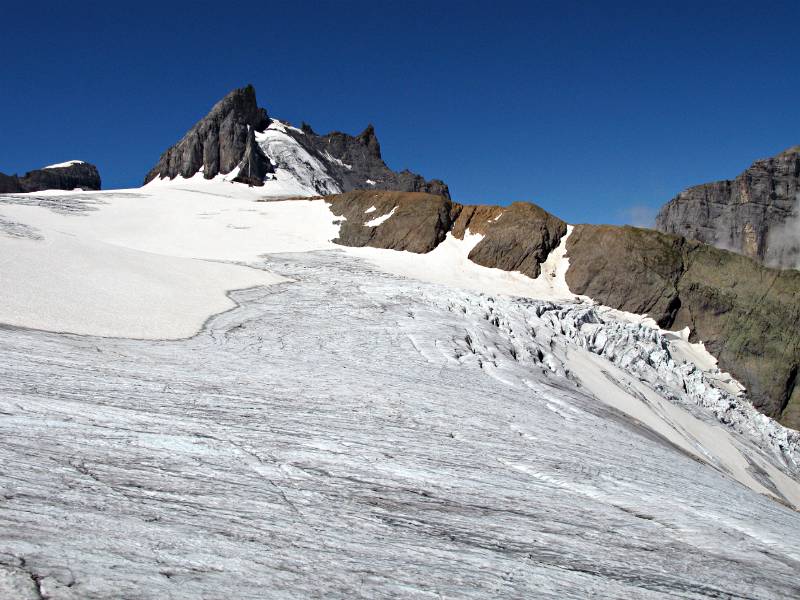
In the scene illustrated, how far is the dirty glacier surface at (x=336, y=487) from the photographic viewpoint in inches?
169

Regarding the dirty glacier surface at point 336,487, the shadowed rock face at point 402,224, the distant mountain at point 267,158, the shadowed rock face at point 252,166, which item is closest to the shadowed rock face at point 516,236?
the shadowed rock face at point 402,224

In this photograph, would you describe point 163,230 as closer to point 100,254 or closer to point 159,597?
point 100,254

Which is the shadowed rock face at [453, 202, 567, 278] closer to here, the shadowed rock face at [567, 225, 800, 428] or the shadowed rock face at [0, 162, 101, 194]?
the shadowed rock face at [567, 225, 800, 428]

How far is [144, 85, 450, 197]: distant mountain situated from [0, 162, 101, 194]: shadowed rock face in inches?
738

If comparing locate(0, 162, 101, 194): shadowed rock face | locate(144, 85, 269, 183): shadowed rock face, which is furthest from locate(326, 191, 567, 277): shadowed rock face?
locate(0, 162, 101, 194): shadowed rock face

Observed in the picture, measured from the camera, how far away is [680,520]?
660 centimetres

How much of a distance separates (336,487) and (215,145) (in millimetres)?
99443

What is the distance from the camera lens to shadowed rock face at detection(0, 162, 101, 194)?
91000 millimetres

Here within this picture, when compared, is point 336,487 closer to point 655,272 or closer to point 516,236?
point 655,272

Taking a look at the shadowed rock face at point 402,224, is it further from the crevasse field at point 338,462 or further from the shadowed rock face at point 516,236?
the crevasse field at point 338,462

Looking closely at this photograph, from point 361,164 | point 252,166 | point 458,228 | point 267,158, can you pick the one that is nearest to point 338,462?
point 458,228

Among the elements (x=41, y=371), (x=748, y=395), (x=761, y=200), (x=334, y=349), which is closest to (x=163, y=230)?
(x=334, y=349)

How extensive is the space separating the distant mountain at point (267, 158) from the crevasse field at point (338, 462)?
2995 inches

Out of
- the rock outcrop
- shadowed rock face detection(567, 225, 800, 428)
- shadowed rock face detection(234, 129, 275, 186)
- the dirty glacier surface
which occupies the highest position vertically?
the rock outcrop
